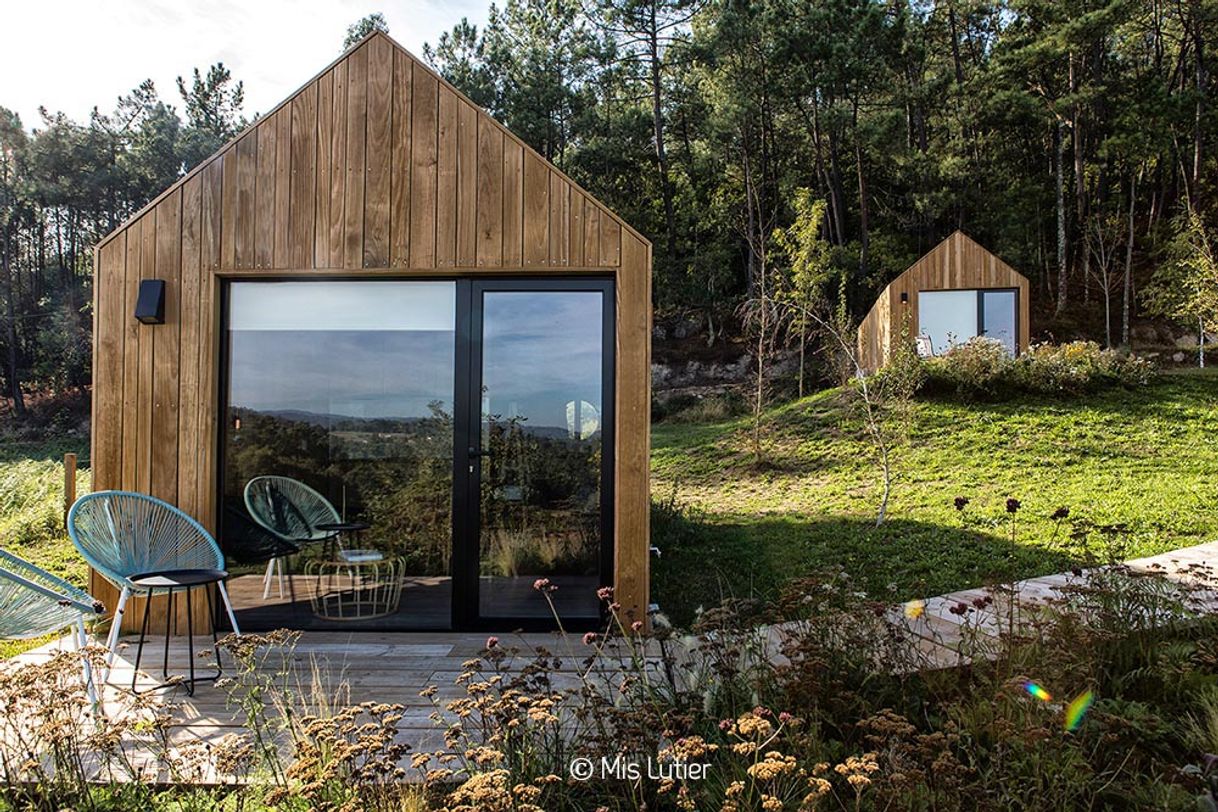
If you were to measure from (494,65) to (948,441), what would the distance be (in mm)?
15706

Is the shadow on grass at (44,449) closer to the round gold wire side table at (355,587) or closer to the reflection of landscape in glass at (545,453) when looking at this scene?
the round gold wire side table at (355,587)

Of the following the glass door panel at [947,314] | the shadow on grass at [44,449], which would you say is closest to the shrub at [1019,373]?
the glass door panel at [947,314]

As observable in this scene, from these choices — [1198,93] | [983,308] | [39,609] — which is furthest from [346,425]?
[1198,93]

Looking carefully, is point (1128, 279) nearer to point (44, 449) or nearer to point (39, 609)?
point (39, 609)

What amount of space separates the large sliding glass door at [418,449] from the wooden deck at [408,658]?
11.0 inches

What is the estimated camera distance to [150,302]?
427 centimetres

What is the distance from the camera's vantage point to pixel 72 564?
6.22 meters

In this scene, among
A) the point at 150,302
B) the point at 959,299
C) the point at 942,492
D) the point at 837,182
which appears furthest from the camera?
the point at 837,182

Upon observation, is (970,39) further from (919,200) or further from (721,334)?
(721,334)

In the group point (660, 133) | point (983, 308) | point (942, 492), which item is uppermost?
point (660, 133)

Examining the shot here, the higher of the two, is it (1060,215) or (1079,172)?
(1079,172)

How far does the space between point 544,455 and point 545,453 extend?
13mm

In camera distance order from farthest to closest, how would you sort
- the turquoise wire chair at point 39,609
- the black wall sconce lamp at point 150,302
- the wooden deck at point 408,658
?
the black wall sconce lamp at point 150,302
the wooden deck at point 408,658
the turquoise wire chair at point 39,609

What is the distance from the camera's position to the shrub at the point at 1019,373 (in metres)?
10.7
